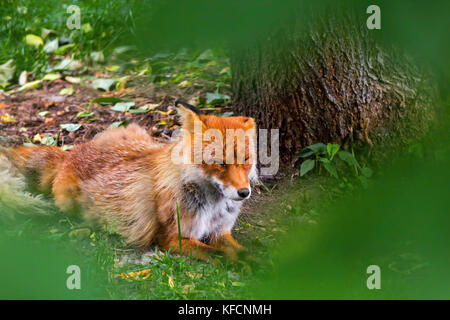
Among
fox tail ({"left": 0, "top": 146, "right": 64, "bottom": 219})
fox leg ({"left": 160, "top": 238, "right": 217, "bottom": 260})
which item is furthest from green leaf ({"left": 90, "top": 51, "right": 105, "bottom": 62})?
fox leg ({"left": 160, "top": 238, "right": 217, "bottom": 260})

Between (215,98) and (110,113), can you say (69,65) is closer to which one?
(110,113)

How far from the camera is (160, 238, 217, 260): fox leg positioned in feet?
15.5

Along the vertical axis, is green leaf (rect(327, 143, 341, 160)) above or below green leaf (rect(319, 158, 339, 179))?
above

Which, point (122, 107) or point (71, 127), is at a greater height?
point (122, 107)

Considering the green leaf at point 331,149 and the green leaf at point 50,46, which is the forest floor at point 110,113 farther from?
the green leaf at point 331,149

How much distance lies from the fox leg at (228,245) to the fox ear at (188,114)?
1182 mm

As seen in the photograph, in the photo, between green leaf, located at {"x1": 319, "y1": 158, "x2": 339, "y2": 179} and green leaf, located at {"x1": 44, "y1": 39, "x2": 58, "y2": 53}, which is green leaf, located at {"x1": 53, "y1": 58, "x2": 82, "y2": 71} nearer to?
green leaf, located at {"x1": 44, "y1": 39, "x2": 58, "y2": 53}

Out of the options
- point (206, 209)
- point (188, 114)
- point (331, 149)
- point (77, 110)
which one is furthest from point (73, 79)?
point (331, 149)

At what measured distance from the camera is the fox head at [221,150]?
4391mm

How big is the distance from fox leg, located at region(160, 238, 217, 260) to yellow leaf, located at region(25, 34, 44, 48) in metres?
5.13

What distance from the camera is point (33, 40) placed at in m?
8.37

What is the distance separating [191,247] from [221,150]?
1.06 meters

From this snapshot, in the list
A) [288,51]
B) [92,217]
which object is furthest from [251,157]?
[288,51]

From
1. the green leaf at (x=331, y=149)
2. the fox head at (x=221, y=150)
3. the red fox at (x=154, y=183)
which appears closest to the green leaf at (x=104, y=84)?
the red fox at (x=154, y=183)
